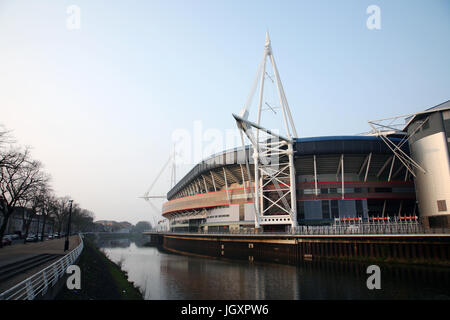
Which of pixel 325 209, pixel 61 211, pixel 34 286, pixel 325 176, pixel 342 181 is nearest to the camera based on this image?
pixel 34 286

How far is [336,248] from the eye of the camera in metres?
36.1

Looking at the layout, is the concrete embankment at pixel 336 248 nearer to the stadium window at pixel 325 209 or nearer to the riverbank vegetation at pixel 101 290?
the stadium window at pixel 325 209

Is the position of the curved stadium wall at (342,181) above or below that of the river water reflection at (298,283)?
above

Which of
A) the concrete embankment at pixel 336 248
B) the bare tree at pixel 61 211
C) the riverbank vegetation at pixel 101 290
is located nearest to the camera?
the riverbank vegetation at pixel 101 290

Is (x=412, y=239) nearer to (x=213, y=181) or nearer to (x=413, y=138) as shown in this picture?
(x=413, y=138)

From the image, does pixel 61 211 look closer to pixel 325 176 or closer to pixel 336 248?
pixel 325 176

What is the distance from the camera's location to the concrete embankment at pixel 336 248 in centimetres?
3030

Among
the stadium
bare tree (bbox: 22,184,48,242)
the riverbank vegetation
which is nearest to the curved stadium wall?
the stadium

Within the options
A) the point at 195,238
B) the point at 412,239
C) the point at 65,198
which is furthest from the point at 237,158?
the point at 65,198

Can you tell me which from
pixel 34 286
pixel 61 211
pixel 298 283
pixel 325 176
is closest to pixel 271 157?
pixel 325 176

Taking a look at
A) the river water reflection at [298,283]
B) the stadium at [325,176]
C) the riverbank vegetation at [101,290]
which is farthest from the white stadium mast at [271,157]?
the riverbank vegetation at [101,290]

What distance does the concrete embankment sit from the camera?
30.3 m

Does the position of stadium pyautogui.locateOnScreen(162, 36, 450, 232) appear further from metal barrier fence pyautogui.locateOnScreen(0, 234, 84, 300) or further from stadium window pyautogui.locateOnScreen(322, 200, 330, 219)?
metal barrier fence pyautogui.locateOnScreen(0, 234, 84, 300)
